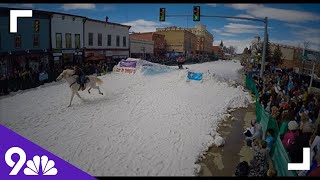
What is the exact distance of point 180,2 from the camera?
6680mm

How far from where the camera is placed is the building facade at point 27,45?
7.67 meters

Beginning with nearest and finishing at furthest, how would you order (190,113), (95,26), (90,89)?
(190,113)
(95,26)
(90,89)

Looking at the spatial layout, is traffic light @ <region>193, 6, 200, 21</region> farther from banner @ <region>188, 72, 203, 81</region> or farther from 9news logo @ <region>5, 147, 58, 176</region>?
banner @ <region>188, 72, 203, 81</region>

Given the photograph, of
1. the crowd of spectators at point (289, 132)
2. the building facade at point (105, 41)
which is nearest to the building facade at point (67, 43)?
the building facade at point (105, 41)

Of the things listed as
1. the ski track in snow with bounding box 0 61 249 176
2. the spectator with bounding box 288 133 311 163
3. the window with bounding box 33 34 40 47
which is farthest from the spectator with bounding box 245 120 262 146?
the window with bounding box 33 34 40 47

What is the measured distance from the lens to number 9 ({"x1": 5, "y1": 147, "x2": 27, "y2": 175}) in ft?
Result: 18.7

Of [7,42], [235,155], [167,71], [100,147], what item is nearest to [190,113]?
[235,155]

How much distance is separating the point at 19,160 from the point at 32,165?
34 cm

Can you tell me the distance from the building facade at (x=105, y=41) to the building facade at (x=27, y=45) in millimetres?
1377

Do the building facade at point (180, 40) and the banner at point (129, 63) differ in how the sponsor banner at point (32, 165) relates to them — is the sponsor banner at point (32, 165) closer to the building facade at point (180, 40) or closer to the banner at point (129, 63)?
the building facade at point (180, 40)

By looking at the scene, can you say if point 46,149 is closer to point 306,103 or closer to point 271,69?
point 306,103

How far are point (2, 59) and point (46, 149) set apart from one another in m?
5.50

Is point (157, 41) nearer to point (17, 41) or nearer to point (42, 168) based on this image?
point (17, 41)

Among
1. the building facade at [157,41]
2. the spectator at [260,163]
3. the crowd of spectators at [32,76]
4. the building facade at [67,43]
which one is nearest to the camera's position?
the spectator at [260,163]
